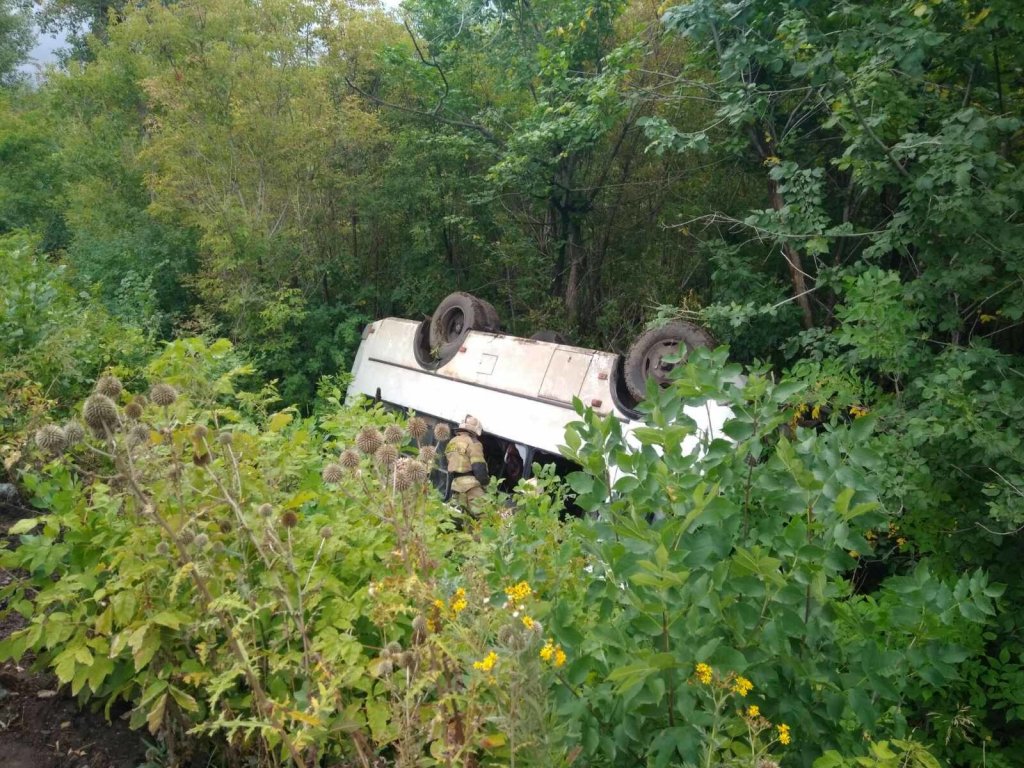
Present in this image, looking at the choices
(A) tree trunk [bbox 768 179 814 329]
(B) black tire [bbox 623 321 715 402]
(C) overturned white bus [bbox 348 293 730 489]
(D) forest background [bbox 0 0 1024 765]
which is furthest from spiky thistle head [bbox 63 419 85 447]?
(A) tree trunk [bbox 768 179 814 329]

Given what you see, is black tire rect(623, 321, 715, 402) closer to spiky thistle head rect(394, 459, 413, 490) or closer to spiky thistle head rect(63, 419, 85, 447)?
spiky thistle head rect(394, 459, 413, 490)

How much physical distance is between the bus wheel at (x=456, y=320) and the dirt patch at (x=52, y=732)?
575 cm

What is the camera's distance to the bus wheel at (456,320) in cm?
809

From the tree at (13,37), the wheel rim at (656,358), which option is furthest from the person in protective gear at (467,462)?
the tree at (13,37)

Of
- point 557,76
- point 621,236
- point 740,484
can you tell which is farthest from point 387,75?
point 740,484

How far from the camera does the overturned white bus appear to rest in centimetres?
642

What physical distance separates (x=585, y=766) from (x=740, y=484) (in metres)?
0.85

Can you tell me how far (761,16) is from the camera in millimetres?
5480

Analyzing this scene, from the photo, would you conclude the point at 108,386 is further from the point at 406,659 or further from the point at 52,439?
the point at 406,659

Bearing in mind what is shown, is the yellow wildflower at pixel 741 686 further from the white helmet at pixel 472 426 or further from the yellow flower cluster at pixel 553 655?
the white helmet at pixel 472 426

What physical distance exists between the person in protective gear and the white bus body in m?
0.17

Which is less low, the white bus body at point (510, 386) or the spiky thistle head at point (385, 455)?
the spiky thistle head at point (385, 455)

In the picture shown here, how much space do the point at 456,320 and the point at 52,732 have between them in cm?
652

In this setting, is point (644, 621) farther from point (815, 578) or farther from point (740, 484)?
point (740, 484)
